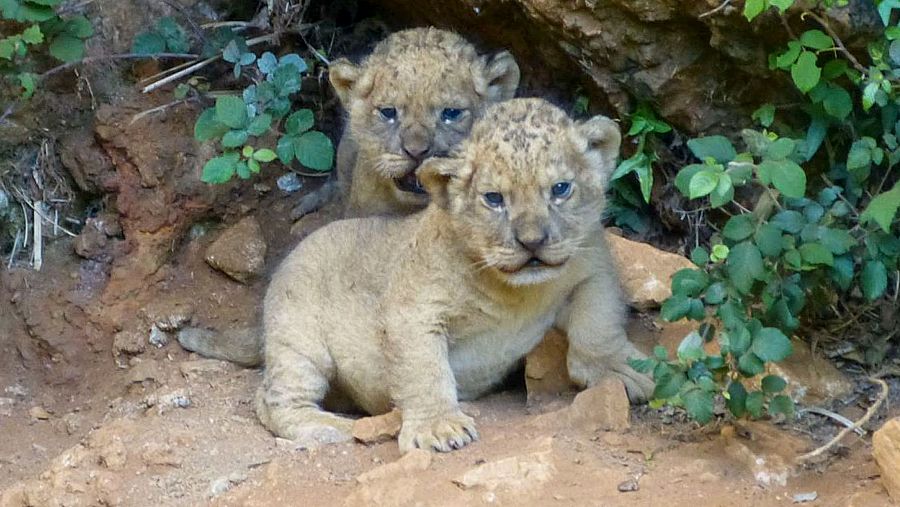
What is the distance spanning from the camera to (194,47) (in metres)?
8.51

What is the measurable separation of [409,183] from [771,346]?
115 inches

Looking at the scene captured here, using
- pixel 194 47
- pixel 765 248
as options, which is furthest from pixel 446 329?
pixel 194 47

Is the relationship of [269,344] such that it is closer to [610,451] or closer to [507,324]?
[507,324]

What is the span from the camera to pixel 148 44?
822 cm

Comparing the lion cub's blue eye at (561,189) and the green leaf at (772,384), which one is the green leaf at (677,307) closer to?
the green leaf at (772,384)

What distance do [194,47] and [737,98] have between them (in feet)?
11.9

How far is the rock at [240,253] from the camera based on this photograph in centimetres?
817

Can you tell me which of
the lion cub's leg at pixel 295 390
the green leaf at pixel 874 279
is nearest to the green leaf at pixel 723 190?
the green leaf at pixel 874 279

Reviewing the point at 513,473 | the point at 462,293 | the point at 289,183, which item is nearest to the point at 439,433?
the point at 513,473

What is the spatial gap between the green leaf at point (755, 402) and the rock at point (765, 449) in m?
0.18

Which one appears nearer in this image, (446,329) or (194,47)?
(446,329)

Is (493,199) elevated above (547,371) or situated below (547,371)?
above

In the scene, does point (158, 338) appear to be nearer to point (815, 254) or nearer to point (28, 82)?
point (28, 82)

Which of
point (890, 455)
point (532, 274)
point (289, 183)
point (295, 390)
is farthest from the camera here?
point (289, 183)
